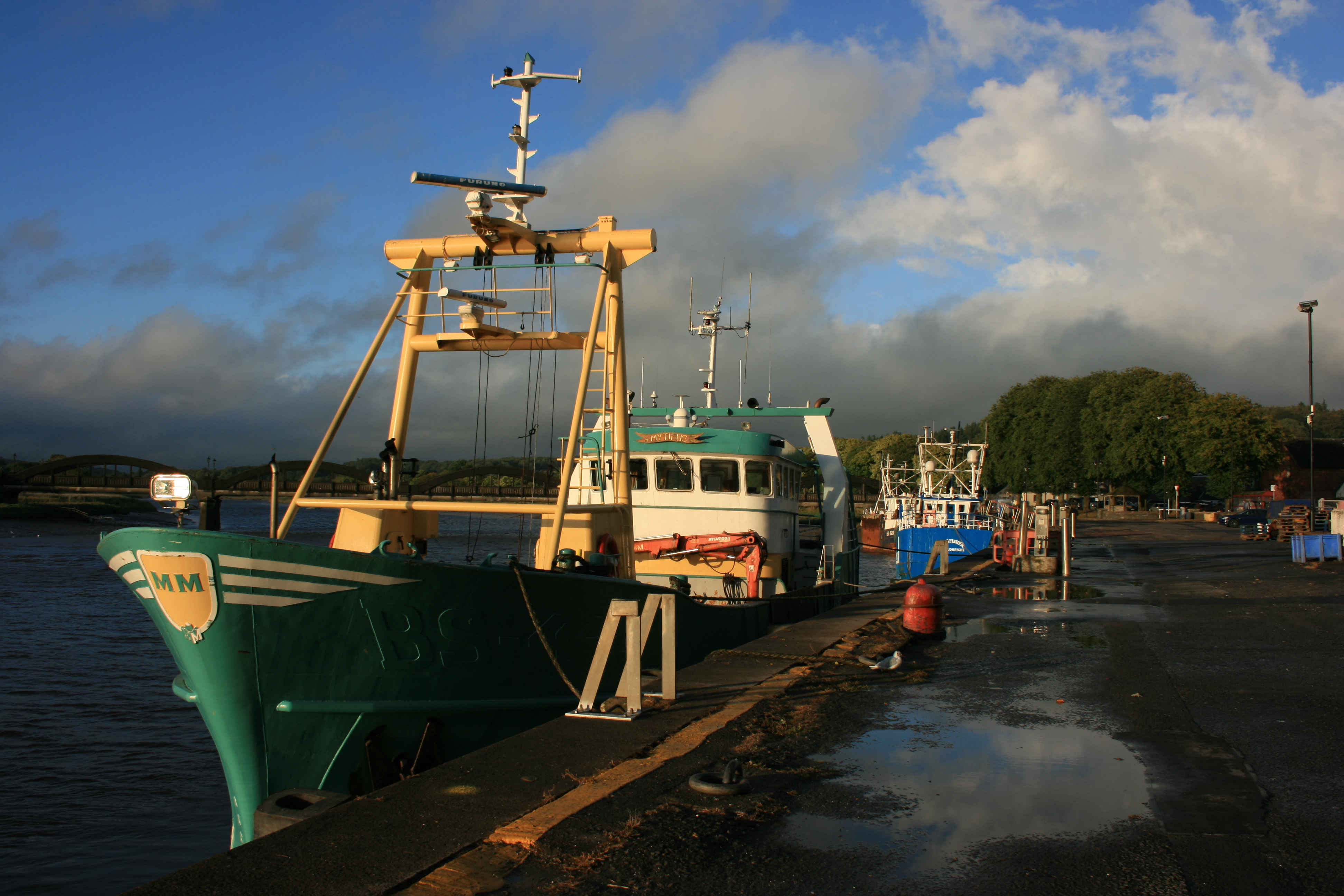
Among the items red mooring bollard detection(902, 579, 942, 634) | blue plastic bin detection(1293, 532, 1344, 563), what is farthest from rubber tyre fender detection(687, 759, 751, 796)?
blue plastic bin detection(1293, 532, 1344, 563)

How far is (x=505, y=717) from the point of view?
7227mm

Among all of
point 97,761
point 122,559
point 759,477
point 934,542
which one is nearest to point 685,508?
point 759,477

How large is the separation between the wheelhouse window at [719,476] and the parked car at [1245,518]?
36344mm

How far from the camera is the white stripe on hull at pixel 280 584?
547 centimetres

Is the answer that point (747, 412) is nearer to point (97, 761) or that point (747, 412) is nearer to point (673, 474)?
point (673, 474)

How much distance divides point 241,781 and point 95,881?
304cm

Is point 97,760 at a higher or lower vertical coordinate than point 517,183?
lower

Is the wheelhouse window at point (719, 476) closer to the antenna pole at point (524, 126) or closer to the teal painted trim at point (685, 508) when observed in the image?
the teal painted trim at point (685, 508)

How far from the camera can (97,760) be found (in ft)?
35.9

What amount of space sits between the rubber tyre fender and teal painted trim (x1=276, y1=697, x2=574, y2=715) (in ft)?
8.27

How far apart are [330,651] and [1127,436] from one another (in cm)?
7460

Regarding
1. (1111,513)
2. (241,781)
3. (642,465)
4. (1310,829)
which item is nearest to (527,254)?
(642,465)

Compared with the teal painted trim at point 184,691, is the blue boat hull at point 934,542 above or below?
below

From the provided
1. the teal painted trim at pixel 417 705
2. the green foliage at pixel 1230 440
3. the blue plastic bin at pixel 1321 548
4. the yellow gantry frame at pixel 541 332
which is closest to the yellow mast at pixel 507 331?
the yellow gantry frame at pixel 541 332
